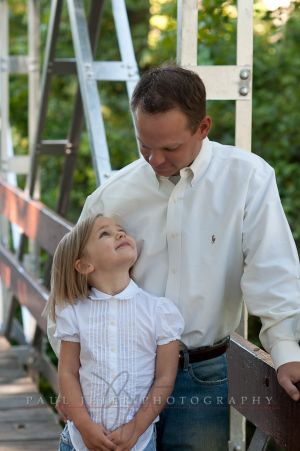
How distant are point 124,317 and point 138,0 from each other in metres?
9.07

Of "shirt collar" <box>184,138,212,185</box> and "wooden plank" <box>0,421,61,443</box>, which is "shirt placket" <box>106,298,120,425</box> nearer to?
"shirt collar" <box>184,138,212,185</box>

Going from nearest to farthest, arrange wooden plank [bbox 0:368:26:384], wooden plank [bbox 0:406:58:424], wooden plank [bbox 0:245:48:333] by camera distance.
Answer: wooden plank [bbox 0:406:58:424]
wooden plank [bbox 0:245:48:333]
wooden plank [bbox 0:368:26:384]

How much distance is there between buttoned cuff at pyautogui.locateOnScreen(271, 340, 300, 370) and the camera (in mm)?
2303

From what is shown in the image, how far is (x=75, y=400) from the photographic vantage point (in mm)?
2535

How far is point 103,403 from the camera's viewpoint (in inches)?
98.6

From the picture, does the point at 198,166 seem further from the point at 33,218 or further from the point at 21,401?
the point at 21,401

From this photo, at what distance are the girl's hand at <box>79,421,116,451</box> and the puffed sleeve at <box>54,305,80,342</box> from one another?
0.21 m

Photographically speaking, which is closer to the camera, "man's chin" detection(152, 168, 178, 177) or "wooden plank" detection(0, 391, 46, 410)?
"man's chin" detection(152, 168, 178, 177)

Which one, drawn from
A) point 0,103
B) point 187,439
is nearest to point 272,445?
point 0,103

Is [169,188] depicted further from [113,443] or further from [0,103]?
[0,103]

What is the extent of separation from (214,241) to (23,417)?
255cm

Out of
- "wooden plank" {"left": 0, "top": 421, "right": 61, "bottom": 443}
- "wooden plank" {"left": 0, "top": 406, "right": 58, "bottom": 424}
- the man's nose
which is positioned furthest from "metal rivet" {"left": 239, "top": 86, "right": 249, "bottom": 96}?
"wooden plank" {"left": 0, "top": 406, "right": 58, "bottom": 424}

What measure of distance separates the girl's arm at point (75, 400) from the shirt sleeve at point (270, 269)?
16.8 inches

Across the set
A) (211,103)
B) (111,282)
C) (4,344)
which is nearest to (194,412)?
(111,282)
